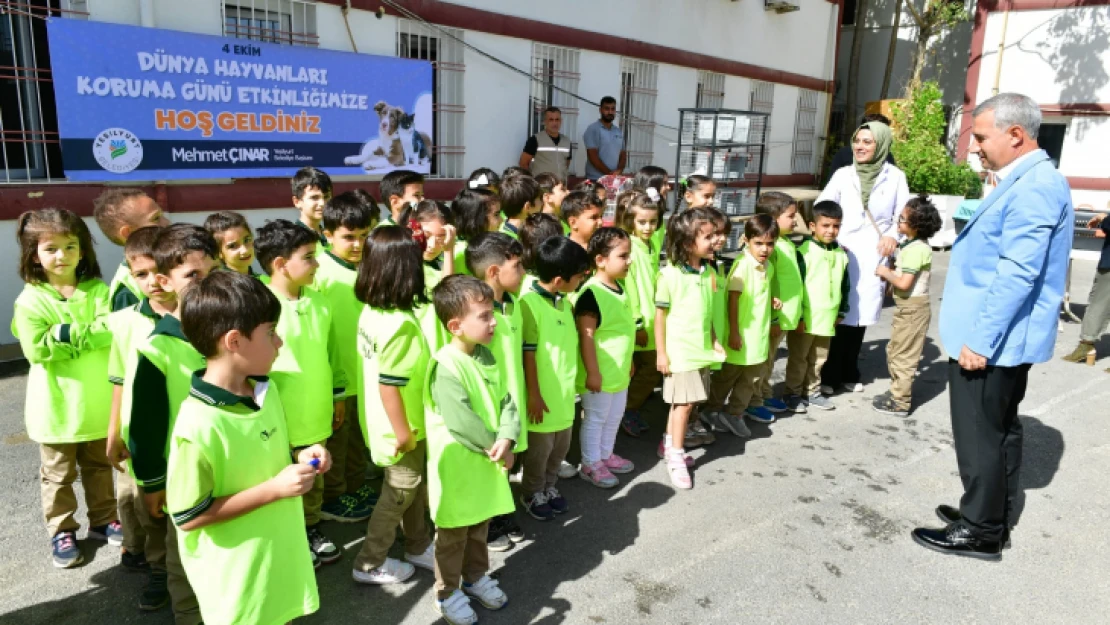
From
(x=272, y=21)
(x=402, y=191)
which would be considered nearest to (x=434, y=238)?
(x=402, y=191)

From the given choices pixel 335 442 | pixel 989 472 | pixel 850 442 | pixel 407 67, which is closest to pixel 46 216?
pixel 335 442

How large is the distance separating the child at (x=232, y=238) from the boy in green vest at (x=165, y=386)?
52 cm

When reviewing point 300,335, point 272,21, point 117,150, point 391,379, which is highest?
point 272,21

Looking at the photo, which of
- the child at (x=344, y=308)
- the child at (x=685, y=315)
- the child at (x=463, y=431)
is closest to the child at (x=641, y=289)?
the child at (x=685, y=315)

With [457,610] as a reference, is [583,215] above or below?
above

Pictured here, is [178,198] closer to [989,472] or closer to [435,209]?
[435,209]

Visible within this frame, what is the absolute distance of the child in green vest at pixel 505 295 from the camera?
297 centimetres

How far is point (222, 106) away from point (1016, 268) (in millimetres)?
5927

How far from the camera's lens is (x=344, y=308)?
137 inches

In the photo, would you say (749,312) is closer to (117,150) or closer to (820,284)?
(820,284)

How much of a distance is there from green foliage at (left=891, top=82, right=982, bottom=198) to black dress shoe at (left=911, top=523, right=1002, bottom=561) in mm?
11498

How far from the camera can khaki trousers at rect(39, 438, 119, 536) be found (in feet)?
10.1

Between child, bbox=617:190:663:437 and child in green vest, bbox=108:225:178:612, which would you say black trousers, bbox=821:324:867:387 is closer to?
child, bbox=617:190:663:437

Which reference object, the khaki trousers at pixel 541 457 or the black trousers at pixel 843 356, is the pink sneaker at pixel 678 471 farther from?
the black trousers at pixel 843 356
